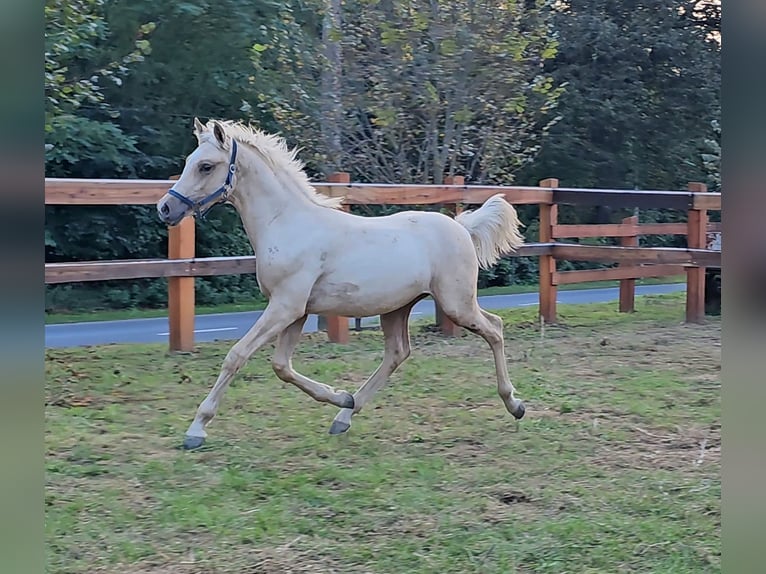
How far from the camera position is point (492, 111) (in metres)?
10.6

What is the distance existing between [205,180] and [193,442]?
1291 millimetres

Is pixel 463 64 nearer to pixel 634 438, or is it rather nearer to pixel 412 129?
pixel 412 129

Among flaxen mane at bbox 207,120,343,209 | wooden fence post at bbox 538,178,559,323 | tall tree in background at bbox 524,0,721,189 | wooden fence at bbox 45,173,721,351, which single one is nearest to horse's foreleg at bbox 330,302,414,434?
flaxen mane at bbox 207,120,343,209

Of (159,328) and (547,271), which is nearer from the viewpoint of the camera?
(547,271)

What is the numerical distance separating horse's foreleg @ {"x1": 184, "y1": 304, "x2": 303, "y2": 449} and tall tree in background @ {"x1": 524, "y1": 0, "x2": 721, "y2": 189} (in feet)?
55.1

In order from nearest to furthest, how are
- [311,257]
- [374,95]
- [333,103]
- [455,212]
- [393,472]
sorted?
1. [393,472]
2. [311,257]
3. [455,212]
4. [374,95]
5. [333,103]

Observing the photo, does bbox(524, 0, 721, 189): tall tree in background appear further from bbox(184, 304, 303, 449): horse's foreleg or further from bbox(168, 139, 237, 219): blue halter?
bbox(184, 304, 303, 449): horse's foreleg

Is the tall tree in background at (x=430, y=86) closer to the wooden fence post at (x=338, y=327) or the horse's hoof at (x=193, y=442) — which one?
the wooden fence post at (x=338, y=327)

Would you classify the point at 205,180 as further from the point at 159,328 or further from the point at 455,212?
the point at 159,328

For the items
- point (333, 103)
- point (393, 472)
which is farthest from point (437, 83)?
point (393, 472)

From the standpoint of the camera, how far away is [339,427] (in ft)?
15.4

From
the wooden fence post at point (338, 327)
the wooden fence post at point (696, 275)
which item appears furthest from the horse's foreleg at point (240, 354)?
the wooden fence post at point (696, 275)

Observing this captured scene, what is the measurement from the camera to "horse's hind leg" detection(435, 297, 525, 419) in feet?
15.9

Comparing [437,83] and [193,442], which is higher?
[437,83]
